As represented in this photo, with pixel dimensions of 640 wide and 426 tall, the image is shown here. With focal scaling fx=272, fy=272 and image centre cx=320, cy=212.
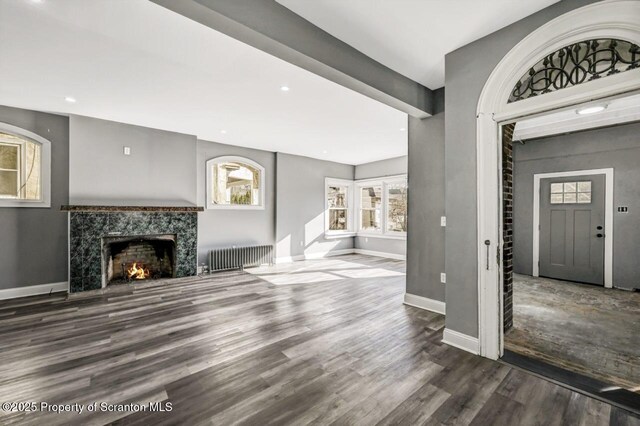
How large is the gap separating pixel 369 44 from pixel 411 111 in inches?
45.6

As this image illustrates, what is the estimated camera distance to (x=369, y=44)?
2.49 meters

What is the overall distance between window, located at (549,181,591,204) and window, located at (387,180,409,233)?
10.3ft

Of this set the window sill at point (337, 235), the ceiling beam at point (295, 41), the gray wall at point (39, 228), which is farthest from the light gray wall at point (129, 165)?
the ceiling beam at point (295, 41)

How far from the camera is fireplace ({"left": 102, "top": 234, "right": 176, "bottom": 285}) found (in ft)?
16.1

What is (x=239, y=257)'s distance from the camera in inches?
240

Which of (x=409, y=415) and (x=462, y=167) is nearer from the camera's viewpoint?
(x=409, y=415)

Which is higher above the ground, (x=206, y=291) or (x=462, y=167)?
(x=462, y=167)

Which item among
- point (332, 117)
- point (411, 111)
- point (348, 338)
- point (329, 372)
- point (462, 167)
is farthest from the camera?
point (332, 117)

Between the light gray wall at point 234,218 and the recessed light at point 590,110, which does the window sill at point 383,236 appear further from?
the recessed light at point 590,110

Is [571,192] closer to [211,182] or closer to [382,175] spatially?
[382,175]

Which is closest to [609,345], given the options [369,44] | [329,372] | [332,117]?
[329,372]

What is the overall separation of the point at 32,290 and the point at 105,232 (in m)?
1.29

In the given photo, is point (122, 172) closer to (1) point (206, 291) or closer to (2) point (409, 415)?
(1) point (206, 291)

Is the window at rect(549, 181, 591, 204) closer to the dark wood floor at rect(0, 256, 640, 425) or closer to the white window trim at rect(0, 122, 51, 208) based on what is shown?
the dark wood floor at rect(0, 256, 640, 425)
